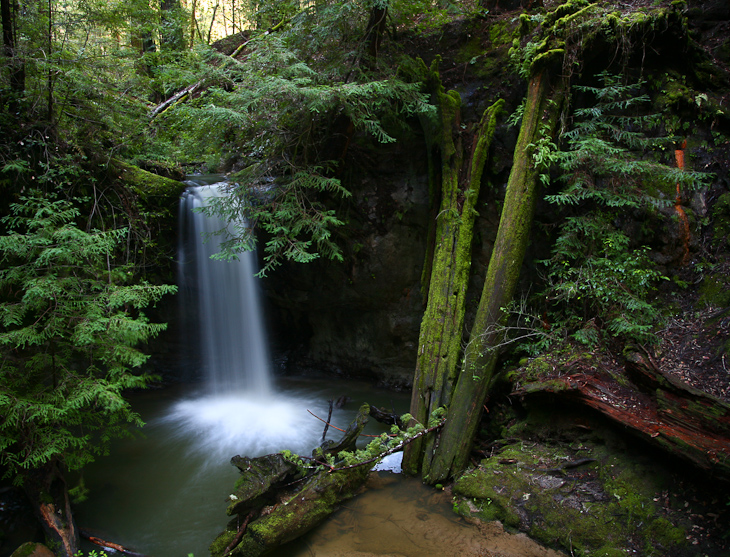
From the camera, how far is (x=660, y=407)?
3.57m

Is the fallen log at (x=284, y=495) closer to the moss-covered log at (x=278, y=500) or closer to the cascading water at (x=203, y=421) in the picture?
the moss-covered log at (x=278, y=500)

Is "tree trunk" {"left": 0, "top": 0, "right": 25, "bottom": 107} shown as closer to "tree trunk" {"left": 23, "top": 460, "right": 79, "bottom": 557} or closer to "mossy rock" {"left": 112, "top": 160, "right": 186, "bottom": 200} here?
"mossy rock" {"left": 112, "top": 160, "right": 186, "bottom": 200}

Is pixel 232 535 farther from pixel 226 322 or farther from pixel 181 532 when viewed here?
pixel 226 322

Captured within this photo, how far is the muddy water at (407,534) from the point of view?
346cm

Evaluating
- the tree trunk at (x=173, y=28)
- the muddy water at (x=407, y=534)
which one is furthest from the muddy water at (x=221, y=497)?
the tree trunk at (x=173, y=28)

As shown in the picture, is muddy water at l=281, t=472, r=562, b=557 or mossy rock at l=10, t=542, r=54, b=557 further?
muddy water at l=281, t=472, r=562, b=557

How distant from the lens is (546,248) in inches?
236

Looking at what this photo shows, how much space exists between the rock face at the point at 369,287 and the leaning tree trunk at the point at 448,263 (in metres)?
0.92

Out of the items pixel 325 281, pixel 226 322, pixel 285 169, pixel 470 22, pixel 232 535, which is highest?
pixel 470 22

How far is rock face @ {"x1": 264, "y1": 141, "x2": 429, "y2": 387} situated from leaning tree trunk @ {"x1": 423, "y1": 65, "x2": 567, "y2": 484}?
1968mm

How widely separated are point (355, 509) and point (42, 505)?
10.6 ft

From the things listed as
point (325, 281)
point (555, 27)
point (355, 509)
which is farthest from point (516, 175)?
point (355, 509)

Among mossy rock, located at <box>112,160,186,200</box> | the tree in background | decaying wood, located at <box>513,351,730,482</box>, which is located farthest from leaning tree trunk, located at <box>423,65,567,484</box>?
mossy rock, located at <box>112,160,186,200</box>

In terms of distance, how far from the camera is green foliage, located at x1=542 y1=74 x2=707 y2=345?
15.0 ft
